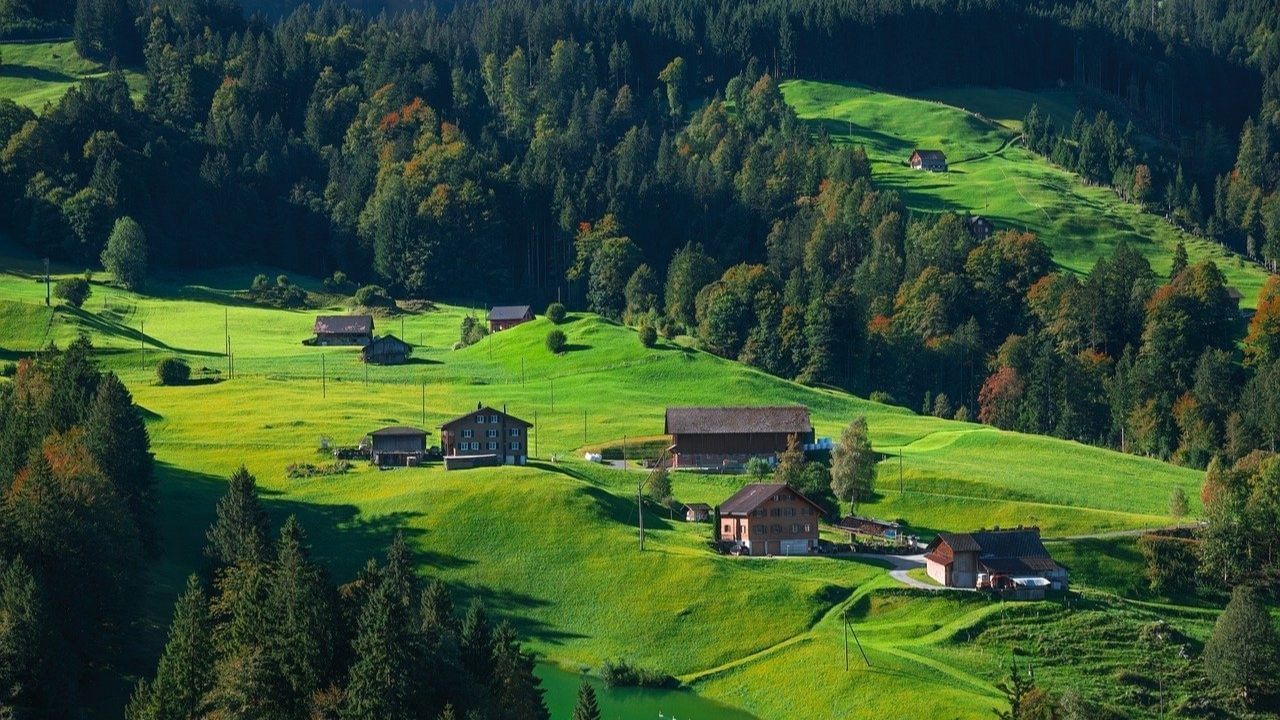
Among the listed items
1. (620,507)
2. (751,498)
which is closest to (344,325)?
(620,507)

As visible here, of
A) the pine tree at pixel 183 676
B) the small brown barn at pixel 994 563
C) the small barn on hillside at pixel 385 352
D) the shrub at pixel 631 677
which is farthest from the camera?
the small barn on hillside at pixel 385 352

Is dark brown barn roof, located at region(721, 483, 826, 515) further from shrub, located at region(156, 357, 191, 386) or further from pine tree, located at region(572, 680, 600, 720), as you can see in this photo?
shrub, located at region(156, 357, 191, 386)

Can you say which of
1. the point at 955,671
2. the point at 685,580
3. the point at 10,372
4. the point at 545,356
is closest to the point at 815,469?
the point at 685,580

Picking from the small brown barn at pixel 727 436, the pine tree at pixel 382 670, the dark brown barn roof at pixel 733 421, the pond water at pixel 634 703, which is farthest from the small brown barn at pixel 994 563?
the pine tree at pixel 382 670

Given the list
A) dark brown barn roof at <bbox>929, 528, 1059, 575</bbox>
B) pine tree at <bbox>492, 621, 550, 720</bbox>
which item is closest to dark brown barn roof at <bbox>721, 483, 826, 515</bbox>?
dark brown barn roof at <bbox>929, 528, 1059, 575</bbox>

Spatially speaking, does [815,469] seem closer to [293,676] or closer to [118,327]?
[293,676]

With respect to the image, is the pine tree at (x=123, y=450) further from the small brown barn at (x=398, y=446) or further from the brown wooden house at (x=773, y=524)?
the brown wooden house at (x=773, y=524)

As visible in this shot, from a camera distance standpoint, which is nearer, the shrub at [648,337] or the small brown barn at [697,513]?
the small brown barn at [697,513]

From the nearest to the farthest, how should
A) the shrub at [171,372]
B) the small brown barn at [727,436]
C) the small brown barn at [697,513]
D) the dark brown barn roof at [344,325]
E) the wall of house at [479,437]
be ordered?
the small brown barn at [697,513] → the wall of house at [479,437] → the small brown barn at [727,436] → the shrub at [171,372] → the dark brown barn roof at [344,325]
